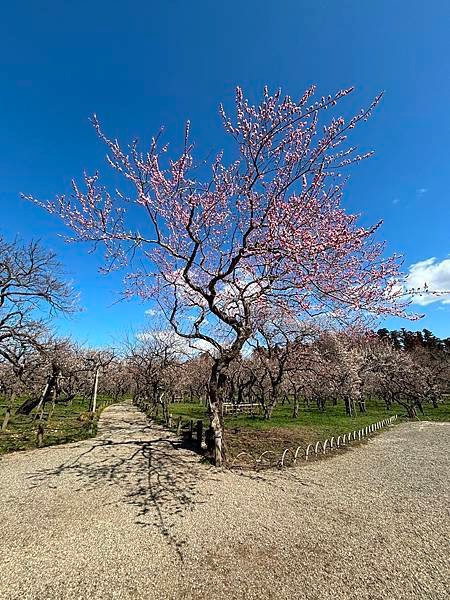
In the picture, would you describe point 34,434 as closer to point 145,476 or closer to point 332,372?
point 145,476

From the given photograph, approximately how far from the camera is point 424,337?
2436 inches

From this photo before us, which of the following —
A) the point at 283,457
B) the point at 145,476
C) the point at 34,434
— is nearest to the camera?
the point at 145,476

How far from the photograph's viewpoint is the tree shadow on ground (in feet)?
20.4

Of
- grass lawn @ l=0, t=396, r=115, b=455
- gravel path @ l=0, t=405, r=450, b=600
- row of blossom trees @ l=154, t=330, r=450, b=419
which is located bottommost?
gravel path @ l=0, t=405, r=450, b=600

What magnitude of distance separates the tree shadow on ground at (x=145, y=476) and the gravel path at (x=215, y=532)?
41 mm

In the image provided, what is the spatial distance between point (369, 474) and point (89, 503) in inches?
320

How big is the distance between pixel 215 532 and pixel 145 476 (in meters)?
3.73

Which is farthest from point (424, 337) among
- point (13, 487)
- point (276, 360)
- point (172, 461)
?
point (13, 487)

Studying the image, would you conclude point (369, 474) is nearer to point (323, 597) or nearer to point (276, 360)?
point (323, 597)

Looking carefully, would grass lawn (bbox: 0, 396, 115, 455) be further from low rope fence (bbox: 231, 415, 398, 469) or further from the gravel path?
low rope fence (bbox: 231, 415, 398, 469)

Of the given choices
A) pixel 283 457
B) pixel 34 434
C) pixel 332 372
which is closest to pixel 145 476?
pixel 283 457

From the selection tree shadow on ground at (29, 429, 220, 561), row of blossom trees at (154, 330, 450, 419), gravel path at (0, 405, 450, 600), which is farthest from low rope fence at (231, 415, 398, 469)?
row of blossom trees at (154, 330, 450, 419)

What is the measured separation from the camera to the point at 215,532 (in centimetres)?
545

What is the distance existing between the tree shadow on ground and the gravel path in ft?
0.13
